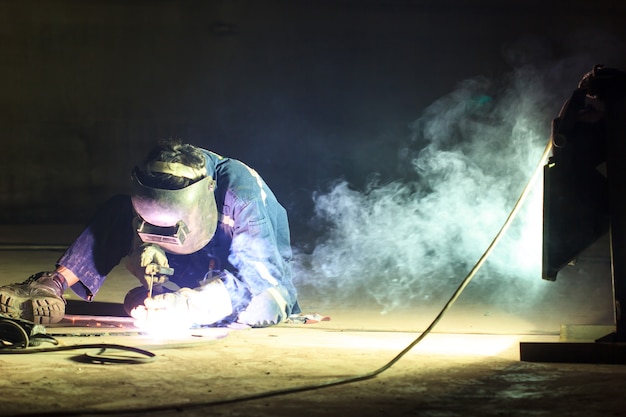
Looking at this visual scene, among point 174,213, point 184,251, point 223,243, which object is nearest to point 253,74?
point 223,243

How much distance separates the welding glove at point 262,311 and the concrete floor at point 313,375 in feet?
0.33

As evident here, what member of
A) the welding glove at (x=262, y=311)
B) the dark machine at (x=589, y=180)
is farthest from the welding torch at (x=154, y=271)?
the dark machine at (x=589, y=180)

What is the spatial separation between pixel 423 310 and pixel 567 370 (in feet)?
7.59

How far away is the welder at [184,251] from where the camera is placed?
513 centimetres

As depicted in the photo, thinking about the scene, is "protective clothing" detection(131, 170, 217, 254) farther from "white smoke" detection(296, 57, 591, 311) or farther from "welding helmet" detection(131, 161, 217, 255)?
"white smoke" detection(296, 57, 591, 311)

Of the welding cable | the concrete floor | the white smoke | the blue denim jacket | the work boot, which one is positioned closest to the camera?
the concrete floor

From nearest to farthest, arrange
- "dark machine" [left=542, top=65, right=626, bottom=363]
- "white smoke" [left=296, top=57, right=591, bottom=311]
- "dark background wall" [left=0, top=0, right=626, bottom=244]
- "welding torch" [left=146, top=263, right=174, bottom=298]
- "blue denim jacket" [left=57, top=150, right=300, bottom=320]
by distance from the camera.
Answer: "dark machine" [left=542, top=65, right=626, bottom=363]
"welding torch" [left=146, top=263, right=174, bottom=298]
"blue denim jacket" [left=57, top=150, right=300, bottom=320]
"white smoke" [left=296, top=57, right=591, bottom=311]
"dark background wall" [left=0, top=0, right=626, bottom=244]

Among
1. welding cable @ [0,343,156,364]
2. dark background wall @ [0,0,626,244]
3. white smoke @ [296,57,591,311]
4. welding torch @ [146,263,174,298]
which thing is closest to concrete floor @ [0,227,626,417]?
welding cable @ [0,343,156,364]

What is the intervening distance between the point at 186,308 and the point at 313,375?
1.38 m

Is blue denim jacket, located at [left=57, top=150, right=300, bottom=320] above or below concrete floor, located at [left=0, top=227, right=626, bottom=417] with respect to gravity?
above

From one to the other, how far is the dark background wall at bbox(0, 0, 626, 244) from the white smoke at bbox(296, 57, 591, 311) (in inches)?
39.1

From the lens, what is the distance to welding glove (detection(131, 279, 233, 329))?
4.93m

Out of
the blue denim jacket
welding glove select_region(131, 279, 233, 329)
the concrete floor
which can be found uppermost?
the blue denim jacket

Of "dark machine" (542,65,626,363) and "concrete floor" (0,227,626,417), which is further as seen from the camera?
"dark machine" (542,65,626,363)
